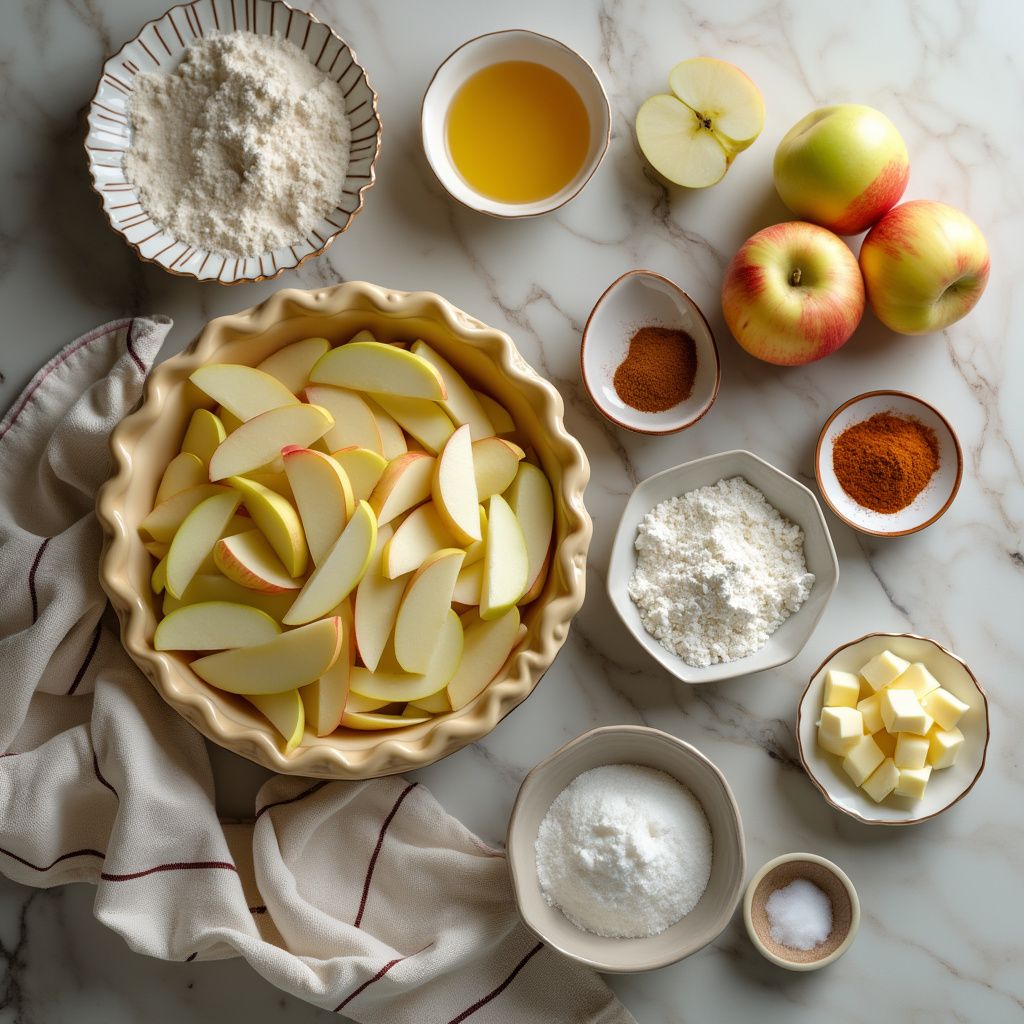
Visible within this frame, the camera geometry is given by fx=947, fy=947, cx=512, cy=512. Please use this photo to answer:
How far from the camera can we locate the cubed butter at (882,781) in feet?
4.92

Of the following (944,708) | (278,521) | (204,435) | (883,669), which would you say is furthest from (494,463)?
(944,708)

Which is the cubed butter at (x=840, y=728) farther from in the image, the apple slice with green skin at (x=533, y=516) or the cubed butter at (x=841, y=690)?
the apple slice with green skin at (x=533, y=516)

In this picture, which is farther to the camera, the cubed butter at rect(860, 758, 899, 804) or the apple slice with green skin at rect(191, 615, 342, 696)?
the cubed butter at rect(860, 758, 899, 804)

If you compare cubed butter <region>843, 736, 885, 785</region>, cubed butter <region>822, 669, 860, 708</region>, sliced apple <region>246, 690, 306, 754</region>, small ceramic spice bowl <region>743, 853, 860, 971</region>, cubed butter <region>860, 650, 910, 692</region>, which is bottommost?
small ceramic spice bowl <region>743, 853, 860, 971</region>

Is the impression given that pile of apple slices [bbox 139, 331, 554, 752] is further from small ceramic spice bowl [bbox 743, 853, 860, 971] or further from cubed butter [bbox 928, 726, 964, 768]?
cubed butter [bbox 928, 726, 964, 768]

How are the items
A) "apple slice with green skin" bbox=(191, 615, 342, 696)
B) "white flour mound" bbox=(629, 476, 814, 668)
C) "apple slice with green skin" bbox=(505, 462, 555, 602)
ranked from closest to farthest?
"apple slice with green skin" bbox=(191, 615, 342, 696) → "apple slice with green skin" bbox=(505, 462, 555, 602) → "white flour mound" bbox=(629, 476, 814, 668)

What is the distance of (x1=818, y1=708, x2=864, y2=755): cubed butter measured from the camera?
4.85ft

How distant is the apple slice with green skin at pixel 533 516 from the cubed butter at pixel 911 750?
636mm

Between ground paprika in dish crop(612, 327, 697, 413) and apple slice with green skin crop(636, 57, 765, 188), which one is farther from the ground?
apple slice with green skin crop(636, 57, 765, 188)

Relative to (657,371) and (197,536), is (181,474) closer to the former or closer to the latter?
(197,536)

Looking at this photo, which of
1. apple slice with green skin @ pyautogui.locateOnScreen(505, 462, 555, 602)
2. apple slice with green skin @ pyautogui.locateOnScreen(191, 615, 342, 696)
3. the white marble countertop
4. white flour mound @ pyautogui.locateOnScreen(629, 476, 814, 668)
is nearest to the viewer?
apple slice with green skin @ pyautogui.locateOnScreen(191, 615, 342, 696)

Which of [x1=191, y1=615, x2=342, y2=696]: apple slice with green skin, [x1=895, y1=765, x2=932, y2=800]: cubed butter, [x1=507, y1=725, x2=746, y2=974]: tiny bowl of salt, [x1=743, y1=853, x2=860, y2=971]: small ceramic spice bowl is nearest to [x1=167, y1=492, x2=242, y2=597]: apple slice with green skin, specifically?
[x1=191, y1=615, x2=342, y2=696]: apple slice with green skin

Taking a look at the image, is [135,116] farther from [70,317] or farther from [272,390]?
[272,390]

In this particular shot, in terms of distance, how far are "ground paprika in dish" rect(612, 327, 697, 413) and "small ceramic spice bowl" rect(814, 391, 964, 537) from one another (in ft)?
0.80
